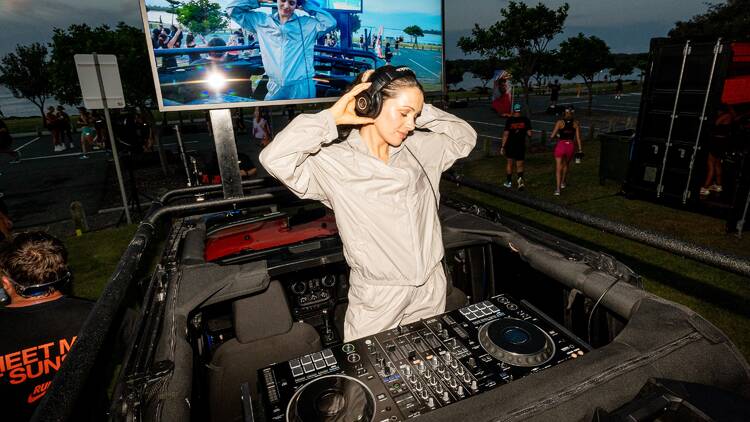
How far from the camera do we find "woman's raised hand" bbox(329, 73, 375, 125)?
168cm

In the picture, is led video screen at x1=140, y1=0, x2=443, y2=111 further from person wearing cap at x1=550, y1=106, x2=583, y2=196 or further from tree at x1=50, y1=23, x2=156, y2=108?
tree at x1=50, y1=23, x2=156, y2=108

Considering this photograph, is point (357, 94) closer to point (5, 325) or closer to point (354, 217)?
point (354, 217)

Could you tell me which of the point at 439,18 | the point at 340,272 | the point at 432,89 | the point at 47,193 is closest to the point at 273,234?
the point at 340,272

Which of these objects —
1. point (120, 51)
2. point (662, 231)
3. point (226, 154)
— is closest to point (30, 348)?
point (226, 154)

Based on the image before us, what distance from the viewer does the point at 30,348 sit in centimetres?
219

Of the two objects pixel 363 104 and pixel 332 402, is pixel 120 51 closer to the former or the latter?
pixel 363 104

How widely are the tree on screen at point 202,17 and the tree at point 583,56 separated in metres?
30.5

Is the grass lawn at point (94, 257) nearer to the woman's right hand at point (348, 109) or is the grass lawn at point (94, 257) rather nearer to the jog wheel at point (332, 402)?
the woman's right hand at point (348, 109)

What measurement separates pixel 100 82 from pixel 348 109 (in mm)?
7443

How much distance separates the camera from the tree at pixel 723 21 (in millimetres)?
30500

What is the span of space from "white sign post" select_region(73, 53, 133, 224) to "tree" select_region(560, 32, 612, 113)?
98.0ft

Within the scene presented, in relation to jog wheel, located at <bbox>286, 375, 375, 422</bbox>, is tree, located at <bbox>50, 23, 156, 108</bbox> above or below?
above

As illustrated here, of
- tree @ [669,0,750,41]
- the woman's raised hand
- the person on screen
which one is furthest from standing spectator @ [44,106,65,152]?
tree @ [669,0,750,41]

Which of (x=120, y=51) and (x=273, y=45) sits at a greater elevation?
(x=120, y=51)
